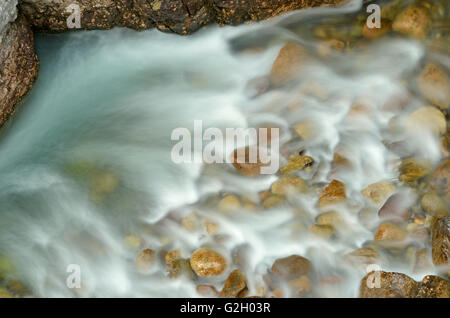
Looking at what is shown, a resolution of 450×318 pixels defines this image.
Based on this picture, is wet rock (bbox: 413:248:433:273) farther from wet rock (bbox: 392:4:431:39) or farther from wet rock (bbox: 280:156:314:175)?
wet rock (bbox: 392:4:431:39)

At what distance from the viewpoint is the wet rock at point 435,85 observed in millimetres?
4605

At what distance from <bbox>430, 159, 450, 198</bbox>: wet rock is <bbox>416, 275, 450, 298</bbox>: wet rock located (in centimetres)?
92

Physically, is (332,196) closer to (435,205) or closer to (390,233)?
(390,233)

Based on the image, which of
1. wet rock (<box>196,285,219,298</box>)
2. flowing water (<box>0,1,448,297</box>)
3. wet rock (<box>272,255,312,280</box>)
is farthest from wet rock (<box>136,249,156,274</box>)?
wet rock (<box>272,255,312,280</box>)

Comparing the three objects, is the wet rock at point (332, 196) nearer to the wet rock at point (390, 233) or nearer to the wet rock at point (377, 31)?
the wet rock at point (390, 233)

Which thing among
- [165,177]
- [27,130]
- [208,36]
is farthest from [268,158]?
[27,130]

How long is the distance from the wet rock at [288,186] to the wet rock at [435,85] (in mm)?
1753

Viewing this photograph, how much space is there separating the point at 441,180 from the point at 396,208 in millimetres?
545

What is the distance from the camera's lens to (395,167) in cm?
Answer: 433

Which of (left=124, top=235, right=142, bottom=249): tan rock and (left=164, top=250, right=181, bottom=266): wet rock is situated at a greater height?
(left=124, top=235, right=142, bottom=249): tan rock

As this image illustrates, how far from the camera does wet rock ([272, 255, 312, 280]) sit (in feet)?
12.2

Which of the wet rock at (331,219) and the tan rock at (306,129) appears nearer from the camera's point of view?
the wet rock at (331,219)

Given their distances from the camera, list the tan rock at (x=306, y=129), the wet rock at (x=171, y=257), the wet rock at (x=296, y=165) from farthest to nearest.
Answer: the tan rock at (x=306, y=129) < the wet rock at (x=296, y=165) < the wet rock at (x=171, y=257)

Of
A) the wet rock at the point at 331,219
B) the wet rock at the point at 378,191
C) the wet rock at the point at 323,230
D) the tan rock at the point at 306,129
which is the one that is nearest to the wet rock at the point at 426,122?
the wet rock at the point at 378,191
